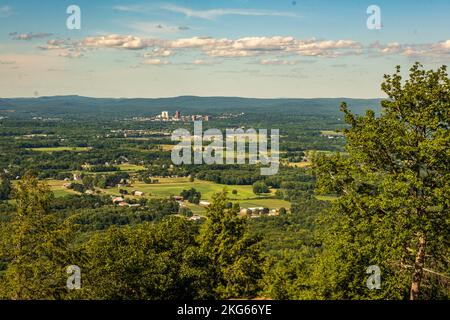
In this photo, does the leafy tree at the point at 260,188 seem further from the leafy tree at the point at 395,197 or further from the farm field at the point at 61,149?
the leafy tree at the point at 395,197

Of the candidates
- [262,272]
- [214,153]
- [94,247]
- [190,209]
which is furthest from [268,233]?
[214,153]

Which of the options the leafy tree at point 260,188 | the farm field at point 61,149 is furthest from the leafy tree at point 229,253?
the farm field at point 61,149

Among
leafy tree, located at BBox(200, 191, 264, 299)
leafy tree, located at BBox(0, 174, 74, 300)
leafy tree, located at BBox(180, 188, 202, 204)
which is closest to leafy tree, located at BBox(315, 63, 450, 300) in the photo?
leafy tree, located at BBox(200, 191, 264, 299)

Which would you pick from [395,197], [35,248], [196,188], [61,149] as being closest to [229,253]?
[35,248]

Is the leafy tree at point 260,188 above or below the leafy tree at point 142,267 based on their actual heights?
below

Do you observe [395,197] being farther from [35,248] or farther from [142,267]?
[35,248]
